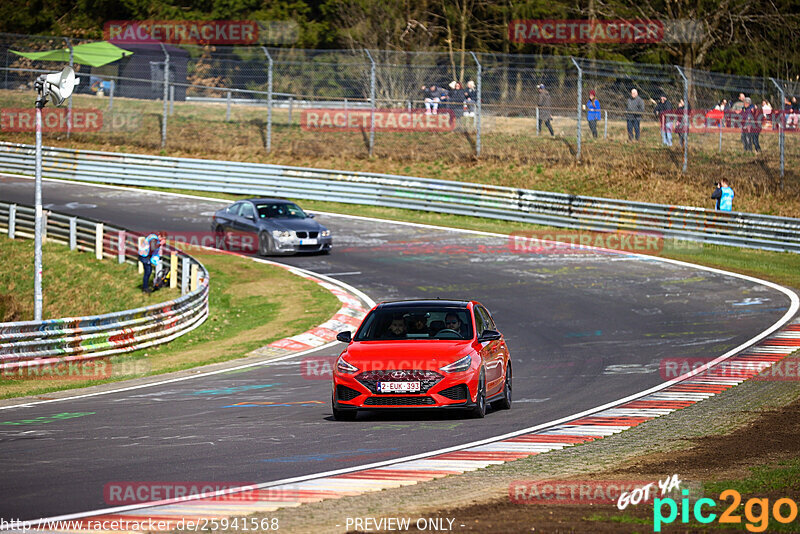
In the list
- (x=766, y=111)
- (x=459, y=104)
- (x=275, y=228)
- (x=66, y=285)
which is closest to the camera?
(x=66, y=285)

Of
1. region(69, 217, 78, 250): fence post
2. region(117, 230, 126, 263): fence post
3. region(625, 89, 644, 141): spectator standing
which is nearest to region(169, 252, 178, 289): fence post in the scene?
region(117, 230, 126, 263): fence post

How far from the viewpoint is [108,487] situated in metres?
8.18

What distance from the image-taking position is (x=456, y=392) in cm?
1139

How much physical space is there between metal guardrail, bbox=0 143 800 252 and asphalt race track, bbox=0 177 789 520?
8.50ft

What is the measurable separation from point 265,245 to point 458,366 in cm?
1672

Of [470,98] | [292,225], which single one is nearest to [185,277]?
[292,225]

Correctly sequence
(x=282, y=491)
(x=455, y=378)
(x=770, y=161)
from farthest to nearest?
→ 1. (x=770, y=161)
2. (x=455, y=378)
3. (x=282, y=491)

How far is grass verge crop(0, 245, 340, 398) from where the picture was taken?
55.6 feet

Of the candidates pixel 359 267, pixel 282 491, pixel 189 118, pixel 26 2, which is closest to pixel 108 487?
pixel 282 491

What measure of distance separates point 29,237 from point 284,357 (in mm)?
14872

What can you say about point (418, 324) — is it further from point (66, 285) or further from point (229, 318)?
point (66, 285)

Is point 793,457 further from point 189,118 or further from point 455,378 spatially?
point 189,118

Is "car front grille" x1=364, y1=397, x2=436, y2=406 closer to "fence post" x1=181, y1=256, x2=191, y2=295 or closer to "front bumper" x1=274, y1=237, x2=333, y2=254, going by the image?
"fence post" x1=181, y1=256, x2=191, y2=295

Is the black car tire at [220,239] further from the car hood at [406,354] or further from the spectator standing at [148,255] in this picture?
the car hood at [406,354]
